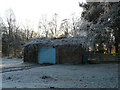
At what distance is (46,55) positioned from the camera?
17219 millimetres

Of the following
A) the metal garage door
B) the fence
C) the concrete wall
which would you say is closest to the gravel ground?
the concrete wall

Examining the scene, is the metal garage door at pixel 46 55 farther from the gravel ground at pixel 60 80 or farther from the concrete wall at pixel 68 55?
the gravel ground at pixel 60 80

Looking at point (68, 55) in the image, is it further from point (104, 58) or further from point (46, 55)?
point (104, 58)

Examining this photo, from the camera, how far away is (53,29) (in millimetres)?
36500

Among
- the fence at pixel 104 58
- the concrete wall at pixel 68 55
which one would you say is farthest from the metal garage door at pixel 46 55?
the fence at pixel 104 58

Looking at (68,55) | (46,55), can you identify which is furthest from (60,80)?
(46,55)

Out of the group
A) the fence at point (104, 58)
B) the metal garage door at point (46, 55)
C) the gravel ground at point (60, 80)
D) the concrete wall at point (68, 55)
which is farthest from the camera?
the metal garage door at point (46, 55)

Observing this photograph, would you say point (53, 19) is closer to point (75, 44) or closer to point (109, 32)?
point (75, 44)

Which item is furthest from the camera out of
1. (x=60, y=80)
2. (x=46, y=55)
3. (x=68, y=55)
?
(x=46, y=55)

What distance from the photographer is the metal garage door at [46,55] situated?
55.0ft

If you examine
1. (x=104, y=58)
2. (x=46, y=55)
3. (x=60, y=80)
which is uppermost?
(x=46, y=55)

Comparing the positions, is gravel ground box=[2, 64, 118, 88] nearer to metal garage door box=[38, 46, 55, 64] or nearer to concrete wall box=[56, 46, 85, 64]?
concrete wall box=[56, 46, 85, 64]

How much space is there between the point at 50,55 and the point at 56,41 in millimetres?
2053

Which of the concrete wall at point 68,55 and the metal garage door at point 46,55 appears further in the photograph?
the metal garage door at point 46,55
